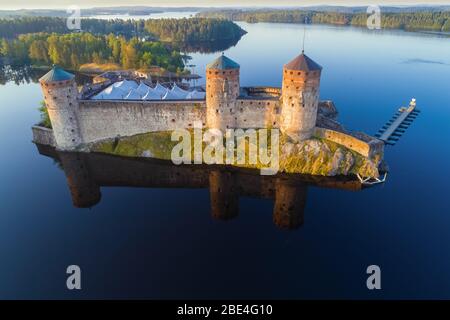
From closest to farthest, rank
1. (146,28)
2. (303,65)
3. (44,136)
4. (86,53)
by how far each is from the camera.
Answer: (303,65) → (44,136) → (86,53) → (146,28)

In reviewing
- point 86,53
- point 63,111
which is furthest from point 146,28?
point 63,111

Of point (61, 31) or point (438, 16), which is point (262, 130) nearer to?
point (61, 31)

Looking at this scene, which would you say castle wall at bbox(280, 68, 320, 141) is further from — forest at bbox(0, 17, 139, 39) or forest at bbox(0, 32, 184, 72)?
forest at bbox(0, 17, 139, 39)

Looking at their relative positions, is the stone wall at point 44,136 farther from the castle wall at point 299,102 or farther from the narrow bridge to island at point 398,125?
the narrow bridge to island at point 398,125

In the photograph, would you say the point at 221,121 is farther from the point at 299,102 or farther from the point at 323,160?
the point at 323,160

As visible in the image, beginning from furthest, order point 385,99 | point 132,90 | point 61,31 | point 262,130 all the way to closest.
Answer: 1. point 61,31
2. point 385,99
3. point 132,90
4. point 262,130
